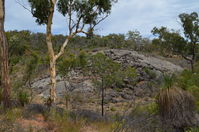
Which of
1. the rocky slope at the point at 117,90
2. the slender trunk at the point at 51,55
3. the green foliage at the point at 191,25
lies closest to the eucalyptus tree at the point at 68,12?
the slender trunk at the point at 51,55

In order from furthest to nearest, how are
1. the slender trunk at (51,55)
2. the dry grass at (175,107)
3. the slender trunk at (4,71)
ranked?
the slender trunk at (51,55) → the dry grass at (175,107) → the slender trunk at (4,71)

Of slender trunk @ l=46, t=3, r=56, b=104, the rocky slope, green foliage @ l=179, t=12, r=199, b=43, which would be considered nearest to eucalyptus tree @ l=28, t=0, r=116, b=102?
slender trunk @ l=46, t=3, r=56, b=104

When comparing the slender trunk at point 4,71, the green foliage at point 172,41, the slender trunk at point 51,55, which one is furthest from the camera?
the green foliage at point 172,41

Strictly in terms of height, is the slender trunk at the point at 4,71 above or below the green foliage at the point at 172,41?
below

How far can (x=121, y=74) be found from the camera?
807 inches

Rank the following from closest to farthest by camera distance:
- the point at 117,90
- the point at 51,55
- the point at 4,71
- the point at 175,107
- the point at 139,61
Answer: the point at 4,71 → the point at 175,107 → the point at 51,55 → the point at 117,90 → the point at 139,61

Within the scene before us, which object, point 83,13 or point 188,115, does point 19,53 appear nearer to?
point 83,13

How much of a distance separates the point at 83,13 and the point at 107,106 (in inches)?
476

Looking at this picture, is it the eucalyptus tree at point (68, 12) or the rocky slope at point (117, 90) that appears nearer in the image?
the eucalyptus tree at point (68, 12)

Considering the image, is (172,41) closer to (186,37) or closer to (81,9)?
(186,37)

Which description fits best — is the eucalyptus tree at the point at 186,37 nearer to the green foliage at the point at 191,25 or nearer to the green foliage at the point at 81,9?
the green foliage at the point at 191,25

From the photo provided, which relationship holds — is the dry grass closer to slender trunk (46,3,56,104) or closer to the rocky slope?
slender trunk (46,3,56,104)

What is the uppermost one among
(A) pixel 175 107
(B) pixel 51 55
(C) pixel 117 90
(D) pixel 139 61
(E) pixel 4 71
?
(B) pixel 51 55

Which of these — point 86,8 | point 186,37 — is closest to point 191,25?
point 186,37
